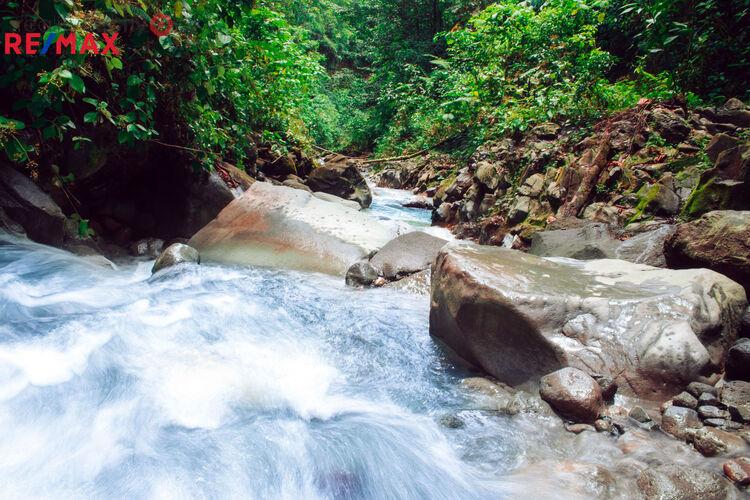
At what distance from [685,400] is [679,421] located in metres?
0.16

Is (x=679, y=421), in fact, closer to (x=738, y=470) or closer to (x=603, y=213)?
(x=738, y=470)

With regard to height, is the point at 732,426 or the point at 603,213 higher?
the point at 603,213

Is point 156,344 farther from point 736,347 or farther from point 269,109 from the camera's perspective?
point 269,109

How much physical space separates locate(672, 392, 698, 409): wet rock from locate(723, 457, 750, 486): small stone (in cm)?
42

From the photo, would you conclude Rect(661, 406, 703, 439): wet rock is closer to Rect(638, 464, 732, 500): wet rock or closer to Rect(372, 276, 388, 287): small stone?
Rect(638, 464, 732, 500): wet rock

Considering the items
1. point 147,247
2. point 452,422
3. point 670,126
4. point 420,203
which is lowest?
point 147,247

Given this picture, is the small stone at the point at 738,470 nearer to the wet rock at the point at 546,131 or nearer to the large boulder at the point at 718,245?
Result: the large boulder at the point at 718,245

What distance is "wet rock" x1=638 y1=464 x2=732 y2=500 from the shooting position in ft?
5.58

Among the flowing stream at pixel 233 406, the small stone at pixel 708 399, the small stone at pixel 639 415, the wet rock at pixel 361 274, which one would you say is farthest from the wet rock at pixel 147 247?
the small stone at pixel 708 399

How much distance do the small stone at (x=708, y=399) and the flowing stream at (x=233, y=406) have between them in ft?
1.96

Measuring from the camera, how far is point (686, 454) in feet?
6.62

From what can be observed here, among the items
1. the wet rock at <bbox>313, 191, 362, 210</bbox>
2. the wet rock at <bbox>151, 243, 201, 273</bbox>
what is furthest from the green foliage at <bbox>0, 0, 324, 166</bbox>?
the wet rock at <bbox>313, 191, 362, 210</bbox>

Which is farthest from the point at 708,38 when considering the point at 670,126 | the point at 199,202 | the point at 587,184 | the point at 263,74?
the point at 199,202

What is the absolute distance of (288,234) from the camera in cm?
558
